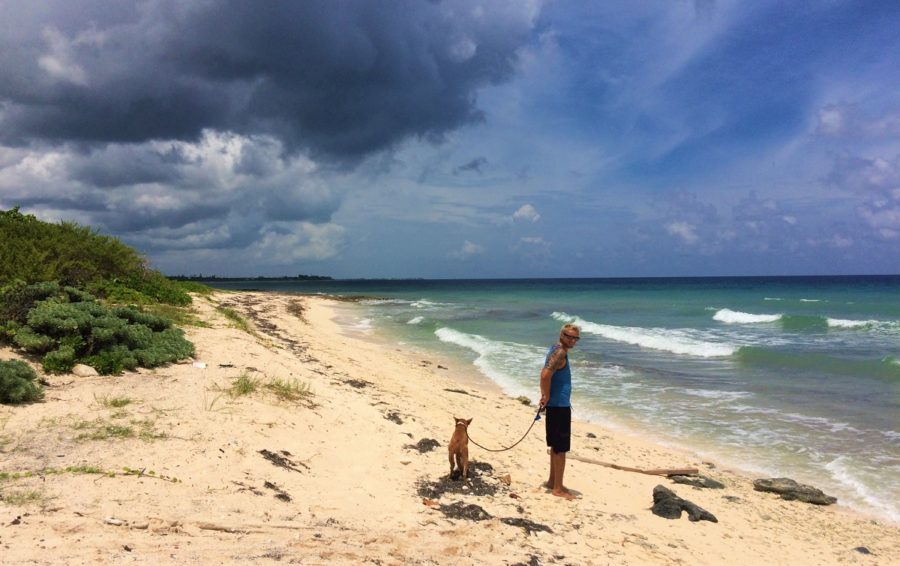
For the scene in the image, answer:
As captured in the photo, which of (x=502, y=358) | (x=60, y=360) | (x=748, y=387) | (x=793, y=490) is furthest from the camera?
(x=502, y=358)

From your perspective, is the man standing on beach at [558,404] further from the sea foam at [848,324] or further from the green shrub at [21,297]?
the sea foam at [848,324]

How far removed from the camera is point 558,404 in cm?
608

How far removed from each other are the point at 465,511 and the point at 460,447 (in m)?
0.89

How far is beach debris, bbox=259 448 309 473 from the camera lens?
17.9ft

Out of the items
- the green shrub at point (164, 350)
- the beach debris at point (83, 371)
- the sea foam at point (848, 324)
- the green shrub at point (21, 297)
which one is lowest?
the sea foam at point (848, 324)

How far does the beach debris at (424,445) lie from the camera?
22.8 feet

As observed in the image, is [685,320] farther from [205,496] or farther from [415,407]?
[205,496]

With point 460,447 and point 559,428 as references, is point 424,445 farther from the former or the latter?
point 559,428

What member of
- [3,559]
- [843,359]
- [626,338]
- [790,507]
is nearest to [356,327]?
[626,338]

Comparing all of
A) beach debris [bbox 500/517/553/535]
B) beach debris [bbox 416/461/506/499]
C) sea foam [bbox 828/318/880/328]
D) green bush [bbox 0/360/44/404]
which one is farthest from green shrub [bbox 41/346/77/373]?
sea foam [bbox 828/318/880/328]

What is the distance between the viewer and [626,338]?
23734 mm

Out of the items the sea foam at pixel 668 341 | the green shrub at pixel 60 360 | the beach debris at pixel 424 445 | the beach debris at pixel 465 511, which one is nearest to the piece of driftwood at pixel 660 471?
the beach debris at pixel 424 445

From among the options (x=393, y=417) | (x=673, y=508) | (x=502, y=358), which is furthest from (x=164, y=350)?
(x=502, y=358)

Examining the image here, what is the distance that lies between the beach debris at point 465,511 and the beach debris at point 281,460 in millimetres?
1617
